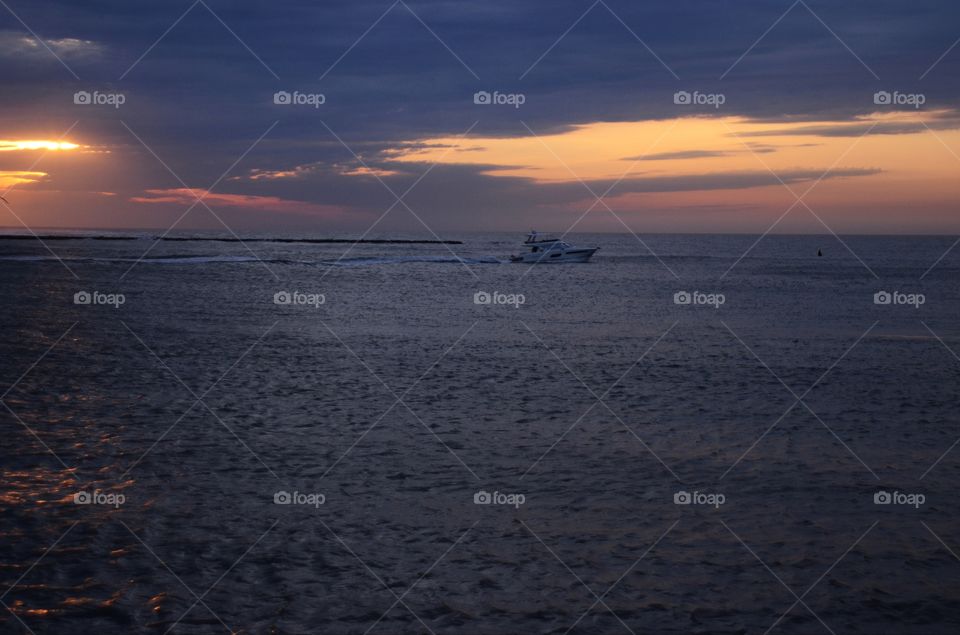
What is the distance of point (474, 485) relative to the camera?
10.2 meters

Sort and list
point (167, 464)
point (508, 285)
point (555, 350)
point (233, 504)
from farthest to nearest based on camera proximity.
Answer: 1. point (508, 285)
2. point (555, 350)
3. point (167, 464)
4. point (233, 504)

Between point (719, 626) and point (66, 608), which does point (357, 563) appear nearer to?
point (66, 608)

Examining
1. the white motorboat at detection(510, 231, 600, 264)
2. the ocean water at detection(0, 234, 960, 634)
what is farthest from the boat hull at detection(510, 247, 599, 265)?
the ocean water at detection(0, 234, 960, 634)

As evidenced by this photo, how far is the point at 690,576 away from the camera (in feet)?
25.5

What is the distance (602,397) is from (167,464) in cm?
767

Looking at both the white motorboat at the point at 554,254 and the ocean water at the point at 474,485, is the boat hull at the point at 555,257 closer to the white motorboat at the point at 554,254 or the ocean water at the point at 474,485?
the white motorboat at the point at 554,254

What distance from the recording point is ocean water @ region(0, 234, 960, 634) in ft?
23.4

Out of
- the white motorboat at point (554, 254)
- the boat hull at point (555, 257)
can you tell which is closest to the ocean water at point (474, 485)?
the boat hull at point (555, 257)

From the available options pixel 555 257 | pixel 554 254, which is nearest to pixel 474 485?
pixel 555 257

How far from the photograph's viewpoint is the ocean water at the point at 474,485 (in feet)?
23.4

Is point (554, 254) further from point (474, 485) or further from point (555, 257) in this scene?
point (474, 485)

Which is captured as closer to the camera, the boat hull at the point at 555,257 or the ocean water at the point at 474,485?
the ocean water at the point at 474,485

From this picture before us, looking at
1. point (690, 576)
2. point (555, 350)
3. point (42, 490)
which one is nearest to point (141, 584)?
point (42, 490)

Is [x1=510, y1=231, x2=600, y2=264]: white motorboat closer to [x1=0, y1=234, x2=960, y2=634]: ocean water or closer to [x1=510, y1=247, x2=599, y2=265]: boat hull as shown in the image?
[x1=510, y1=247, x2=599, y2=265]: boat hull
